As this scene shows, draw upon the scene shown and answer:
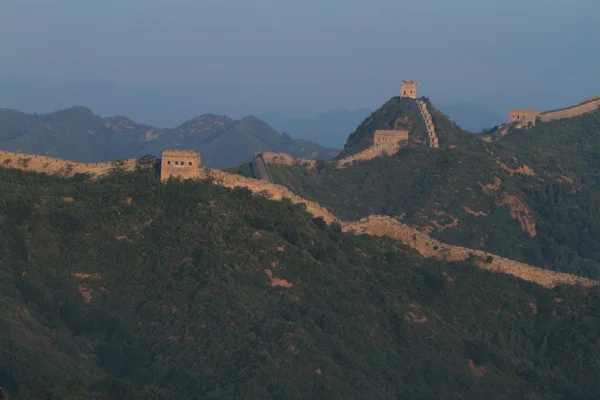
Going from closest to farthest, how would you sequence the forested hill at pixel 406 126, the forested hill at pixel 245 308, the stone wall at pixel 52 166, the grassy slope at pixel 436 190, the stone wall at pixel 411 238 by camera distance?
the forested hill at pixel 245 308 < the stone wall at pixel 52 166 < the stone wall at pixel 411 238 < the grassy slope at pixel 436 190 < the forested hill at pixel 406 126

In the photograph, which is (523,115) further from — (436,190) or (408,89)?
(436,190)

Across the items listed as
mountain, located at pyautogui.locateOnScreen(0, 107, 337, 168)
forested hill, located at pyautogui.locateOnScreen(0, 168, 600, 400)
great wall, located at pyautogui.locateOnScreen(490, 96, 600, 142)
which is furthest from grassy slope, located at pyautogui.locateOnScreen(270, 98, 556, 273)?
mountain, located at pyautogui.locateOnScreen(0, 107, 337, 168)

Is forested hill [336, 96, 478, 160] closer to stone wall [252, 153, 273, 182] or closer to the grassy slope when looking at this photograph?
the grassy slope

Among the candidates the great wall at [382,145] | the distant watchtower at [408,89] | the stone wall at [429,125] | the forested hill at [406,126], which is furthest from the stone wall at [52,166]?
the distant watchtower at [408,89]

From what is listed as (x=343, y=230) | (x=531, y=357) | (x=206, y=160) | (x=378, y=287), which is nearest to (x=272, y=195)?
(x=343, y=230)

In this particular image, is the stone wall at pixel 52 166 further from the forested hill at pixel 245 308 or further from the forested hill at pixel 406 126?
the forested hill at pixel 406 126

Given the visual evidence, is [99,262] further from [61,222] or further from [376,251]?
[376,251]

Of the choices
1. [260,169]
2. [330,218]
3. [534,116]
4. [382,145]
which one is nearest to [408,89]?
[382,145]
